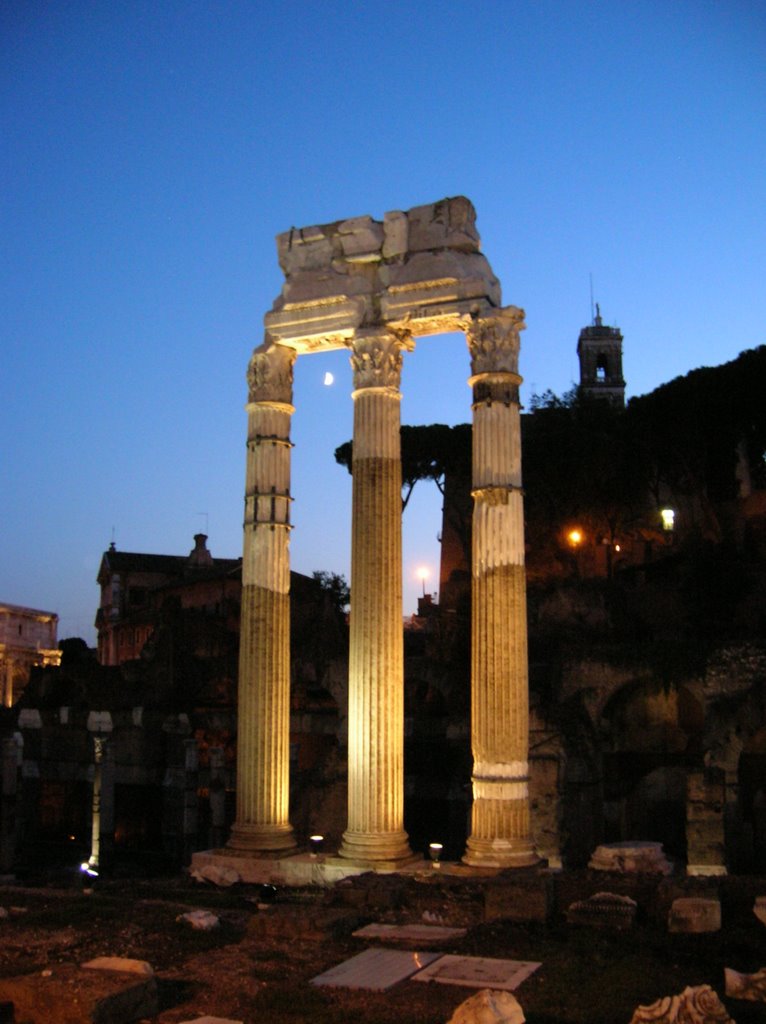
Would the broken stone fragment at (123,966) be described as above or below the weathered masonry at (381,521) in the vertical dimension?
below

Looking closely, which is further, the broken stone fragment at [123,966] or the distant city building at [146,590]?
the distant city building at [146,590]

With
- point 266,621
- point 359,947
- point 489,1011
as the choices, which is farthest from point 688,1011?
point 266,621

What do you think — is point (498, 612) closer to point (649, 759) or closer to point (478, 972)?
point (478, 972)

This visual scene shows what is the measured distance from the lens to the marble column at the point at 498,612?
1195 centimetres

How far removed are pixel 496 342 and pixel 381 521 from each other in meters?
2.65

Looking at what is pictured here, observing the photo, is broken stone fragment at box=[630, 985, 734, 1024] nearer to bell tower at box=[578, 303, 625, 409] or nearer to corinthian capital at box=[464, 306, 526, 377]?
corinthian capital at box=[464, 306, 526, 377]

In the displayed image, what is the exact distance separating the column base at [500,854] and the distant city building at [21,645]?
4604cm

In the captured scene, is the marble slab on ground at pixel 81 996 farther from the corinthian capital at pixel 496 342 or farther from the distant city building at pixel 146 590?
the distant city building at pixel 146 590

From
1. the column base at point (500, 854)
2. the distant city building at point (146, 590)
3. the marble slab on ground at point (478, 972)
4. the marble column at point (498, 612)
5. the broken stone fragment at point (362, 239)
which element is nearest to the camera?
the marble slab on ground at point (478, 972)

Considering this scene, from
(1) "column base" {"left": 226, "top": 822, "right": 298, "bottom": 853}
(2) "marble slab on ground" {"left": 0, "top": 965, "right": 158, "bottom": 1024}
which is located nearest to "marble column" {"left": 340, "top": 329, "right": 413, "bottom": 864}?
(1) "column base" {"left": 226, "top": 822, "right": 298, "bottom": 853}

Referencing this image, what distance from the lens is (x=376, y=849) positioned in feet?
40.9

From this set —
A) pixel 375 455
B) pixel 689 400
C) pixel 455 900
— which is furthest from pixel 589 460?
pixel 455 900

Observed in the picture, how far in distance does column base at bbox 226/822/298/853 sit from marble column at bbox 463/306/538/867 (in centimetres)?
267

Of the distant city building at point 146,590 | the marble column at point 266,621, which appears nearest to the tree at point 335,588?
the distant city building at point 146,590
